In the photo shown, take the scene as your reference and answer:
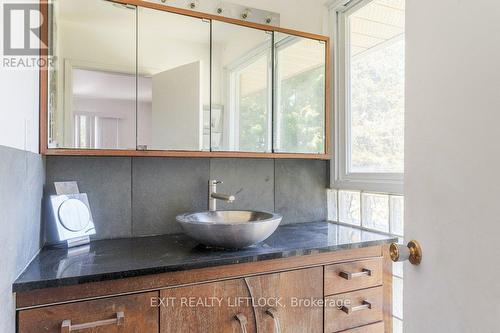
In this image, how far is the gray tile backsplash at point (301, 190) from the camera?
6.04ft

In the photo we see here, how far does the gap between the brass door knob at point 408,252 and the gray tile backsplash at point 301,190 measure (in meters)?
1.06

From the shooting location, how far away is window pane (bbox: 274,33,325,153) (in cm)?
172

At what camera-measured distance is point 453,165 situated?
689 millimetres

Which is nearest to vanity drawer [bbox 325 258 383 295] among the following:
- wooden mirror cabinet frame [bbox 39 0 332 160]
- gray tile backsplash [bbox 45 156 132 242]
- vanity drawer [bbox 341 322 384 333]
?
vanity drawer [bbox 341 322 384 333]

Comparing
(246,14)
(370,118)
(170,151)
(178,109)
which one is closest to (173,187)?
(170,151)

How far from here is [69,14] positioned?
1317 mm

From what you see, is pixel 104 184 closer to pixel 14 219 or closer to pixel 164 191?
pixel 164 191

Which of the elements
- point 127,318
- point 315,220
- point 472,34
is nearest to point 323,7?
point 315,220

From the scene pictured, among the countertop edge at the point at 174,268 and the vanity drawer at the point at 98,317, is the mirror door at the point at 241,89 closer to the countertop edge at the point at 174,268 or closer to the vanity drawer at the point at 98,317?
the countertop edge at the point at 174,268

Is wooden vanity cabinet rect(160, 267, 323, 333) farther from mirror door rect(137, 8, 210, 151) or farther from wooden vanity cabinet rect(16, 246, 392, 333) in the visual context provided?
mirror door rect(137, 8, 210, 151)

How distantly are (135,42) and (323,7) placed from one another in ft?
3.83

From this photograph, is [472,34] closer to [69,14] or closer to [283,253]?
[283,253]

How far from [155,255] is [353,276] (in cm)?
82

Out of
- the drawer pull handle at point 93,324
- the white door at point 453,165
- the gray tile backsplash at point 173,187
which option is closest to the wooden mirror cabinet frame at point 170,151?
the gray tile backsplash at point 173,187
